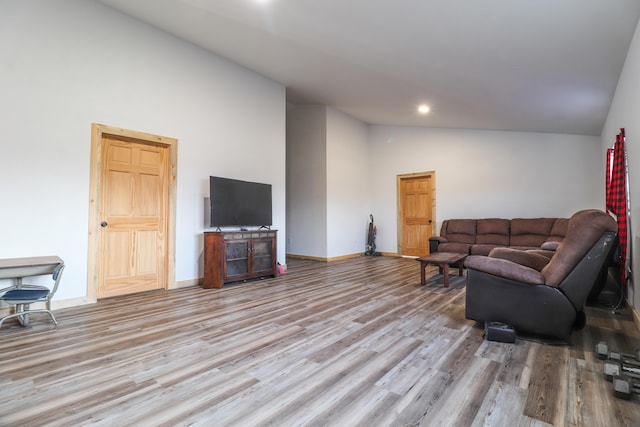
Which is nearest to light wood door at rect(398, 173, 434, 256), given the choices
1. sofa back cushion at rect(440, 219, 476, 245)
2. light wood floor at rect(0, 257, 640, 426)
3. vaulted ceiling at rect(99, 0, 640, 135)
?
sofa back cushion at rect(440, 219, 476, 245)

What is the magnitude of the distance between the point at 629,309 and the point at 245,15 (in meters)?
5.11

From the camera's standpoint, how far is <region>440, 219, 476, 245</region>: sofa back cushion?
20.0 feet

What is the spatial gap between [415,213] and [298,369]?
6.10m

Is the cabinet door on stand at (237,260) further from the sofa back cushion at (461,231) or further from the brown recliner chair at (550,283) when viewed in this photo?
the sofa back cushion at (461,231)

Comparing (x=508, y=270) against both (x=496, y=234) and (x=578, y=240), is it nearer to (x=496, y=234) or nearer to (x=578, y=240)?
(x=578, y=240)

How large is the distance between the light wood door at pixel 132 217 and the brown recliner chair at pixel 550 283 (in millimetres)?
3883

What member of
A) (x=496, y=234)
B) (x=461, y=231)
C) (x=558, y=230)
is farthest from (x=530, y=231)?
(x=461, y=231)

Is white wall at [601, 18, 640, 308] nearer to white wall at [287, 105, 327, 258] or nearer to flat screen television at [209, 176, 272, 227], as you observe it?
flat screen television at [209, 176, 272, 227]

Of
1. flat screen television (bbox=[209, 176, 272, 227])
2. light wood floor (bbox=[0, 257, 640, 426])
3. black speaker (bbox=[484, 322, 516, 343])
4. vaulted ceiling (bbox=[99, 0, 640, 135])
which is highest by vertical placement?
vaulted ceiling (bbox=[99, 0, 640, 135])

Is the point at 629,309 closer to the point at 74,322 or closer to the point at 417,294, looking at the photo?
the point at 417,294

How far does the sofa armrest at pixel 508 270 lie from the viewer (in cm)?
231

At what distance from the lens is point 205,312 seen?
3104 mm

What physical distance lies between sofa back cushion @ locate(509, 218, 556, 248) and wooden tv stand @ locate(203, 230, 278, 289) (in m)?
4.44

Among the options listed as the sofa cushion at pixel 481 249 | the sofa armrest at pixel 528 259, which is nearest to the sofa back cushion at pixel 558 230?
the sofa cushion at pixel 481 249
